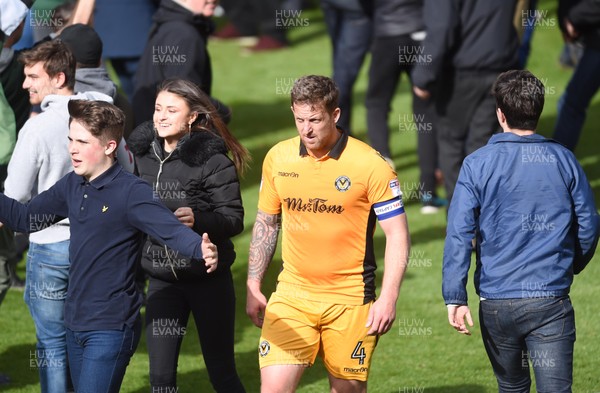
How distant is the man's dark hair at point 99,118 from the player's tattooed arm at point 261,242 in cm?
88

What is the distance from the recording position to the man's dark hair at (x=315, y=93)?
5.55 metres

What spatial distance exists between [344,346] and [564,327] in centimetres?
109

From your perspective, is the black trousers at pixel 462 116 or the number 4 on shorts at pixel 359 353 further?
the black trousers at pixel 462 116

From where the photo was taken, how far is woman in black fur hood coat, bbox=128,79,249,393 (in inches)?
242

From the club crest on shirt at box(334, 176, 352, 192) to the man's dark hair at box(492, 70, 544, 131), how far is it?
825mm

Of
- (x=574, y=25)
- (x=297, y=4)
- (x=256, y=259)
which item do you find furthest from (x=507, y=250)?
(x=297, y=4)

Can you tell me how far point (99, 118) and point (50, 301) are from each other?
47.5 inches

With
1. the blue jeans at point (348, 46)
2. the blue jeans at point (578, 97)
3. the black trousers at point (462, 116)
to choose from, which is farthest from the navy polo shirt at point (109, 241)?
the blue jeans at point (348, 46)

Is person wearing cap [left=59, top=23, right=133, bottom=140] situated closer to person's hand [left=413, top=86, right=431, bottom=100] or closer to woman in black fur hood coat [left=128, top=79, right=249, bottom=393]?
woman in black fur hood coat [left=128, top=79, right=249, bottom=393]

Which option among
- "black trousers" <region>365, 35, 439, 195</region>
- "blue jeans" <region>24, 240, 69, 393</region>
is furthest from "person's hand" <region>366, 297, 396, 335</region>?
"black trousers" <region>365, 35, 439, 195</region>

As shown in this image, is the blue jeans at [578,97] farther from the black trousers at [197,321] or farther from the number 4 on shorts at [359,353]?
the number 4 on shorts at [359,353]

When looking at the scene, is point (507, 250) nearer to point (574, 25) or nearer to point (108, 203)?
point (108, 203)

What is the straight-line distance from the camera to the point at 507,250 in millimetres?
5336

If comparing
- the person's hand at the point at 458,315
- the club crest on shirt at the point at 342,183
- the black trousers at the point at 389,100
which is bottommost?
the black trousers at the point at 389,100
